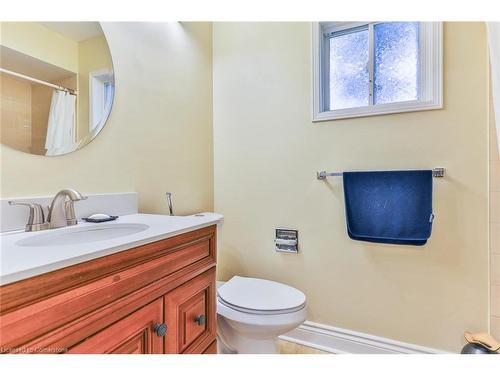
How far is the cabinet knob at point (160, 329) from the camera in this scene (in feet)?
2.46

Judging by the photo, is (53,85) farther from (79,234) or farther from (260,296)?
(260,296)

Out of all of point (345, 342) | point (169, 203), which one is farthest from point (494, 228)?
point (169, 203)

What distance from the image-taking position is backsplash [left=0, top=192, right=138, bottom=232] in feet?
2.77

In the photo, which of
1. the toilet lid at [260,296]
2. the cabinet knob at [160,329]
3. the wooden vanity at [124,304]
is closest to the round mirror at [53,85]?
the wooden vanity at [124,304]

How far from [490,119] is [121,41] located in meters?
1.76

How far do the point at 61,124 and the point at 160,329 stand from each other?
2.81 ft

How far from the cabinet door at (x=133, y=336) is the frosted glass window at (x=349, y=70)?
4.76 ft

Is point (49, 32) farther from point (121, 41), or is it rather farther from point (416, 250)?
point (416, 250)

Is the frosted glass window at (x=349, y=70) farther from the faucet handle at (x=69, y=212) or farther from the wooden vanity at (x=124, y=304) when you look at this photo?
the faucet handle at (x=69, y=212)

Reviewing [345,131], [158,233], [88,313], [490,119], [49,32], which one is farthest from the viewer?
[345,131]

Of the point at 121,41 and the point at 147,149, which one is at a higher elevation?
the point at 121,41

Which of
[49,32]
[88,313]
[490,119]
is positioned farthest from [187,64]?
[490,119]

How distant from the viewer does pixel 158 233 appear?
782 mm

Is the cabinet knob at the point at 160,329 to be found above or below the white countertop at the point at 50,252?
below
